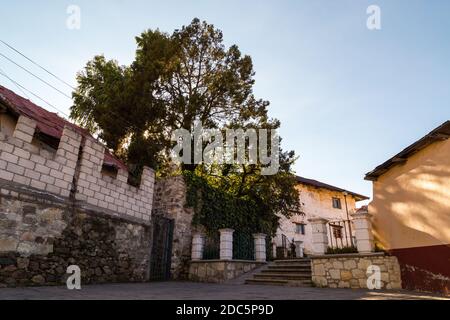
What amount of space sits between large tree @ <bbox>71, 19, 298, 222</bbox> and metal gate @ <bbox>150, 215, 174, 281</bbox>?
4.03 metres

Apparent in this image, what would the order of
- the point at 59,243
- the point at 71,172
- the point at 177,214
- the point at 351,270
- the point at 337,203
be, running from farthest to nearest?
1. the point at 337,203
2. the point at 177,214
3. the point at 71,172
4. the point at 351,270
5. the point at 59,243

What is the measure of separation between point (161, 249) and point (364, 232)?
678 cm

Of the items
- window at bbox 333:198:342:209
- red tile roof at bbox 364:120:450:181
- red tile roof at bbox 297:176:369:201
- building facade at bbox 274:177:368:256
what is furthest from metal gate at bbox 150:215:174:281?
window at bbox 333:198:342:209

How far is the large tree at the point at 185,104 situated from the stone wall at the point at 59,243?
18.5 feet

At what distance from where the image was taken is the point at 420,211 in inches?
272

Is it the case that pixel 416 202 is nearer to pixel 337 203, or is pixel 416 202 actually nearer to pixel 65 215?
pixel 65 215

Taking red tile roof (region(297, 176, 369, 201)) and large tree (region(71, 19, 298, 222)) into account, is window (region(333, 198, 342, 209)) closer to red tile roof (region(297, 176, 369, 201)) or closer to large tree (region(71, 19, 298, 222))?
red tile roof (region(297, 176, 369, 201))

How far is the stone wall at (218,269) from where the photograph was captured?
10319 millimetres

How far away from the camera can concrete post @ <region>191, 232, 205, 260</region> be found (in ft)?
37.4

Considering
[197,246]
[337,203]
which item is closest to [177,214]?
[197,246]

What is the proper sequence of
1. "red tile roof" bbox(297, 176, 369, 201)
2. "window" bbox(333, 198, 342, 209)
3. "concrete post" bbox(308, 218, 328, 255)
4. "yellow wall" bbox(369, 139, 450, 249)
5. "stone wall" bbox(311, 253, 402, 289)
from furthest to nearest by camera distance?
1. "window" bbox(333, 198, 342, 209)
2. "red tile roof" bbox(297, 176, 369, 201)
3. "concrete post" bbox(308, 218, 328, 255)
4. "stone wall" bbox(311, 253, 402, 289)
5. "yellow wall" bbox(369, 139, 450, 249)

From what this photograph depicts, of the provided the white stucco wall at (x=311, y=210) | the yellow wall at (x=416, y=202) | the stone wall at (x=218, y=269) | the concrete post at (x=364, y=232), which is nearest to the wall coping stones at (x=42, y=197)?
the stone wall at (x=218, y=269)

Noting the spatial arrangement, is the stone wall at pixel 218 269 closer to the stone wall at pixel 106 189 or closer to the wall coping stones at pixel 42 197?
the stone wall at pixel 106 189
